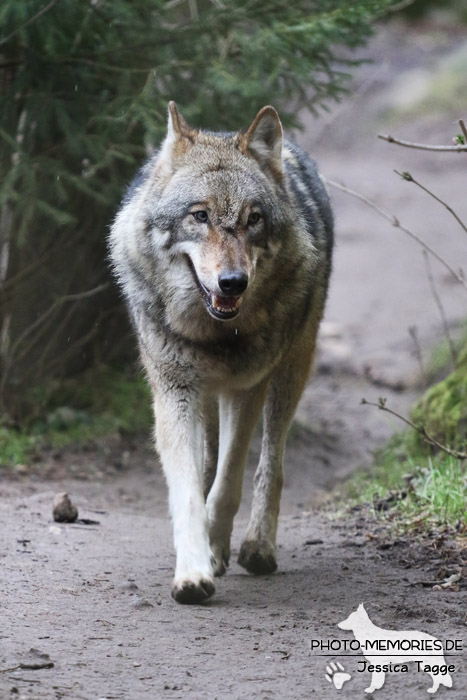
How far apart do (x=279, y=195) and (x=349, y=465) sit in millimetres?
4636

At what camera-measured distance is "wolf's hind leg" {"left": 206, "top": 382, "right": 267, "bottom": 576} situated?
5.20m

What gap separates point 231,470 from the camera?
5219 mm

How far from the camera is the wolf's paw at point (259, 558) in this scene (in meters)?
5.19

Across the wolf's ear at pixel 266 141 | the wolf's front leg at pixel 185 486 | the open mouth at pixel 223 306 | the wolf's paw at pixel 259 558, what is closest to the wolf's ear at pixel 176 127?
the wolf's ear at pixel 266 141

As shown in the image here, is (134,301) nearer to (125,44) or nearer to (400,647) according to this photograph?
(400,647)

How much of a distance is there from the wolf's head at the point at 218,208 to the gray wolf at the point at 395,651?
1.64 m

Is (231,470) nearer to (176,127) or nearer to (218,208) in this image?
(218,208)

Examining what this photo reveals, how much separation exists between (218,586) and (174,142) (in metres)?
2.39

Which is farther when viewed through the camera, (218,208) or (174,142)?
(174,142)

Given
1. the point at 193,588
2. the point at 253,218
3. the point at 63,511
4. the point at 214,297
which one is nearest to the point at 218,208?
the point at 253,218

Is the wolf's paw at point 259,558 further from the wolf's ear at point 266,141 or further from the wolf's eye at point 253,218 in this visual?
the wolf's ear at point 266,141

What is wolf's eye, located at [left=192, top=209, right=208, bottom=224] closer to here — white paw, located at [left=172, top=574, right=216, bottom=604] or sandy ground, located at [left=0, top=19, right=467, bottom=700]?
white paw, located at [left=172, top=574, right=216, bottom=604]

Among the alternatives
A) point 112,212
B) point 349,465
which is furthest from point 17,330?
point 349,465

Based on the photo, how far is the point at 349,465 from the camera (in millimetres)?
9164
